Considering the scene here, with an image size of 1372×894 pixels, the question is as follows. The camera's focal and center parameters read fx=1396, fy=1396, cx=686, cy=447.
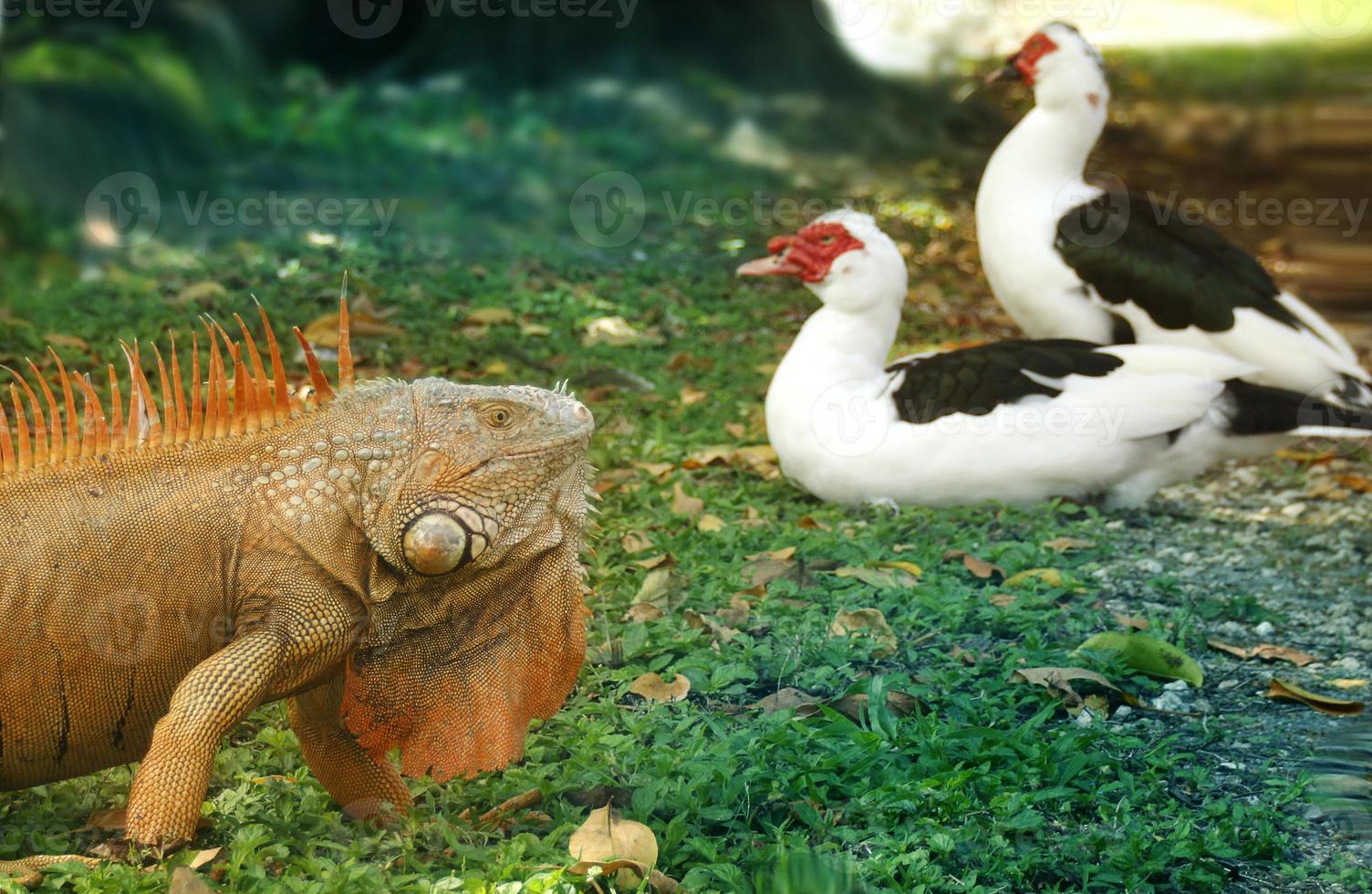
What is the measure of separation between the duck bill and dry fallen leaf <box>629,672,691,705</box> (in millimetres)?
2042

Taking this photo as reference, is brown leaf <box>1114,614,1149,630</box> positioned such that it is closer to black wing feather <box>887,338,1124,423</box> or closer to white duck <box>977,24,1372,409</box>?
black wing feather <box>887,338,1124,423</box>

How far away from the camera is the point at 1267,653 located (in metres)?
3.64

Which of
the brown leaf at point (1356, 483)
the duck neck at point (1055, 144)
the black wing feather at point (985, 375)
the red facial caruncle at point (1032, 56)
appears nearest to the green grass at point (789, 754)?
the black wing feather at point (985, 375)

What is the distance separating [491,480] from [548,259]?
517 cm

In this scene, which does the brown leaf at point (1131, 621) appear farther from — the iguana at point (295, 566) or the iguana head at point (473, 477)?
the iguana head at point (473, 477)

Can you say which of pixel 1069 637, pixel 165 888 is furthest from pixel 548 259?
pixel 165 888

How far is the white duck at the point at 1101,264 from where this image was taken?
17.2ft

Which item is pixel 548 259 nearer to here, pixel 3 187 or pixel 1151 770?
pixel 3 187

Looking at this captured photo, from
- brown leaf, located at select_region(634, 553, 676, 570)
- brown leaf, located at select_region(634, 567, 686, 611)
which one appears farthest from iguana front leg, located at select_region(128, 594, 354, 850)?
brown leaf, located at select_region(634, 553, 676, 570)

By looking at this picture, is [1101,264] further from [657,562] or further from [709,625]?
[709,625]

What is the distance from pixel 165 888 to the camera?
7.71ft

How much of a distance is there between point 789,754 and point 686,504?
5.78 feet

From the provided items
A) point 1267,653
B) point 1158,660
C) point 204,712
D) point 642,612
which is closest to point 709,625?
point 642,612

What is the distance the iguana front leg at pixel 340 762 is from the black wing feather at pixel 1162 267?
3.63m
